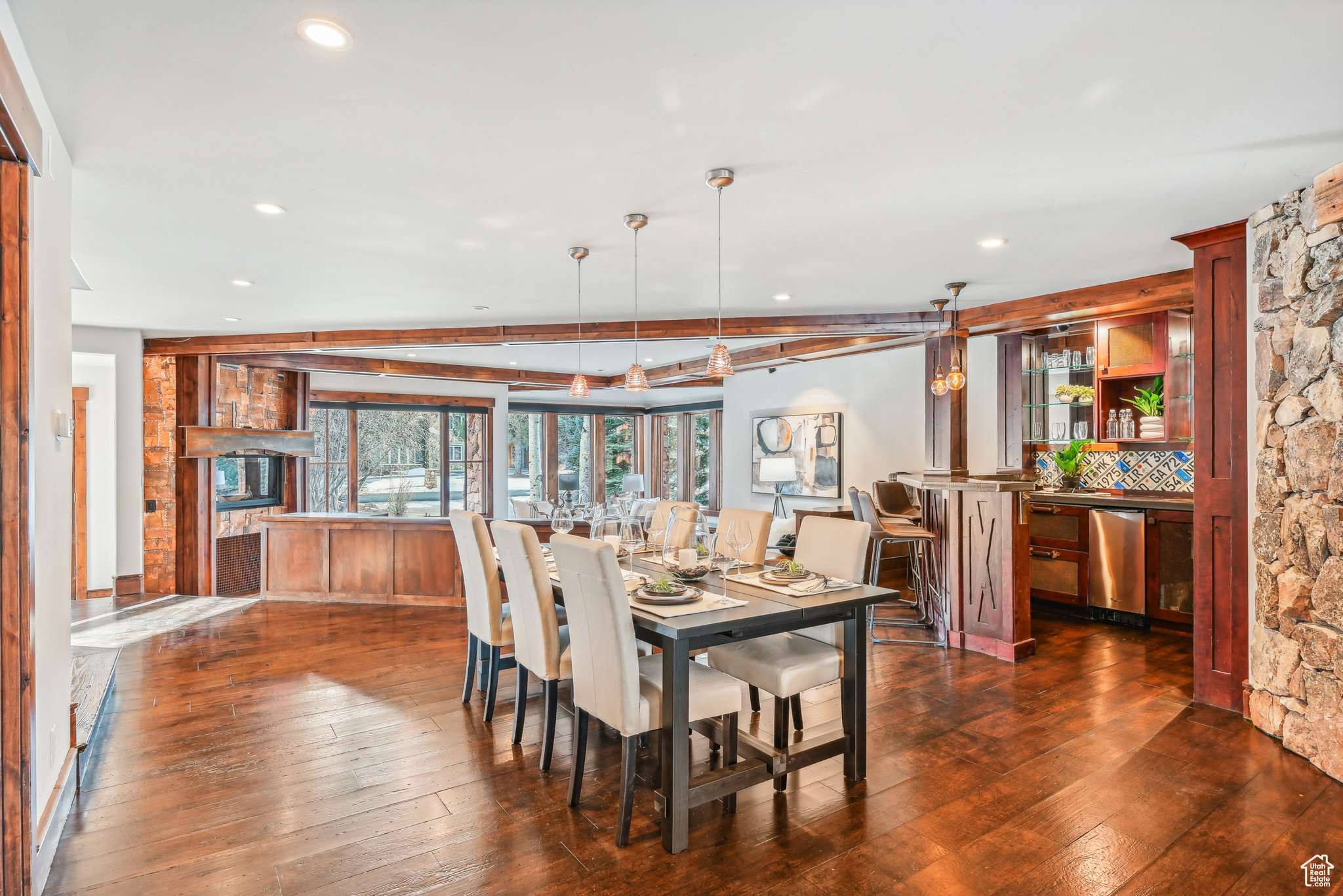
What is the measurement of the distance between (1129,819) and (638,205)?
3.12m

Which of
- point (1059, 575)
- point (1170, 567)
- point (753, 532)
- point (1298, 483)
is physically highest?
point (1298, 483)

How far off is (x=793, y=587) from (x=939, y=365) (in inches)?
125

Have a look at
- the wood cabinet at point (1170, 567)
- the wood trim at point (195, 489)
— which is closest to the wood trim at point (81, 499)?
the wood trim at point (195, 489)

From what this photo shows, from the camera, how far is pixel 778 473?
8383mm

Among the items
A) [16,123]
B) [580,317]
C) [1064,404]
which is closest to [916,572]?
[1064,404]

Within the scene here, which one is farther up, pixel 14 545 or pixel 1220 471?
pixel 1220 471

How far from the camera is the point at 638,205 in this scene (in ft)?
10.4

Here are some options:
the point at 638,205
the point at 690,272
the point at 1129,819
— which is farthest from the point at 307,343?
the point at 1129,819

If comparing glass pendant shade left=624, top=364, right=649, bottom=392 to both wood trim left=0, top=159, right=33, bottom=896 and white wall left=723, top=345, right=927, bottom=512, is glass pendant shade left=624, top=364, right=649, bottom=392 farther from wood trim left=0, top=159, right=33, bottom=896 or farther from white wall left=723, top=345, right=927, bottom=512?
white wall left=723, top=345, right=927, bottom=512

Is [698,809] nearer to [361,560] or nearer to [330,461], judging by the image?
[361,560]

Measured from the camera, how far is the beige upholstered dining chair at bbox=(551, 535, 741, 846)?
2.46 metres

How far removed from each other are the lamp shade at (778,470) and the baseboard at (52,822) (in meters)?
6.70

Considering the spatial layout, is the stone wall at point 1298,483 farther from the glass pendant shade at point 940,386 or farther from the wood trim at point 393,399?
the wood trim at point 393,399

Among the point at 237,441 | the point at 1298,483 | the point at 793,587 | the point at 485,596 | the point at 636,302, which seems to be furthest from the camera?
the point at 237,441
